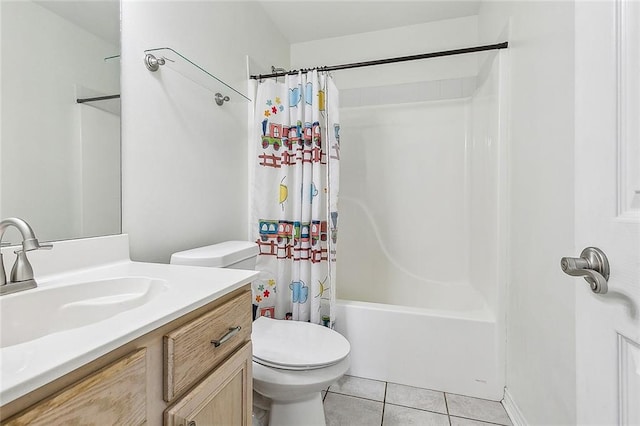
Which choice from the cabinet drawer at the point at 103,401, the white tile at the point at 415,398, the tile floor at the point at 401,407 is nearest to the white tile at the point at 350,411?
the tile floor at the point at 401,407

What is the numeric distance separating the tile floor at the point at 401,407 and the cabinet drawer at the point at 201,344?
36.0 inches

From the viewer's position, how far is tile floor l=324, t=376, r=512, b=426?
1.39m

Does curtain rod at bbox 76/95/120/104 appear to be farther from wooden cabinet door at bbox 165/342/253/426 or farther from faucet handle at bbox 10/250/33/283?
wooden cabinet door at bbox 165/342/253/426

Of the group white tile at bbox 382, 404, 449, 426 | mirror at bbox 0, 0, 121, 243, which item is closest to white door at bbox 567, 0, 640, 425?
white tile at bbox 382, 404, 449, 426

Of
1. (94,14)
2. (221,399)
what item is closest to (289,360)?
(221,399)

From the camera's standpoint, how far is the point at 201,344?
678 millimetres

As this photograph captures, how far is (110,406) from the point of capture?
475 mm

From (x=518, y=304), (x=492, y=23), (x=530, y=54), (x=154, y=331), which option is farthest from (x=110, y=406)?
(x=492, y=23)

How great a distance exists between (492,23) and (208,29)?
1658mm

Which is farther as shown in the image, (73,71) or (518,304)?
(518,304)

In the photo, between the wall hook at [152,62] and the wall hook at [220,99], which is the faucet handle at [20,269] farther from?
the wall hook at [220,99]

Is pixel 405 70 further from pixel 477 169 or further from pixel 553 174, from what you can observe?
pixel 553 174

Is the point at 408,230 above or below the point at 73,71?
below

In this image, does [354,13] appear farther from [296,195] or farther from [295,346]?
[295,346]
